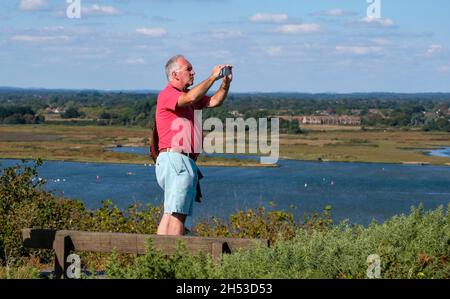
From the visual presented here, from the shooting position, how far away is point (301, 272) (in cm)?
489

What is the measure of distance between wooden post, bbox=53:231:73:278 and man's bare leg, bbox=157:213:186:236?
0.64 m

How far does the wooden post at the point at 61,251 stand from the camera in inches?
219

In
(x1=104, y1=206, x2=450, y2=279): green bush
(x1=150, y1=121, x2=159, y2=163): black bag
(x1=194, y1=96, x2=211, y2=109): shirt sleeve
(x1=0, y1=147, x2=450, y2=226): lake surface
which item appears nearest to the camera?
(x1=104, y1=206, x2=450, y2=279): green bush

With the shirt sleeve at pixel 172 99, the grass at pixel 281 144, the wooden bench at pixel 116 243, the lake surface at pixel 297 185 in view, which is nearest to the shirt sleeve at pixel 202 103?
the shirt sleeve at pixel 172 99

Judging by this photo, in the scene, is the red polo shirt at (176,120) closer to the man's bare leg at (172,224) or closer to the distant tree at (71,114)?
the man's bare leg at (172,224)

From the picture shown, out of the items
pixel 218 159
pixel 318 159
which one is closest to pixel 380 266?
pixel 218 159

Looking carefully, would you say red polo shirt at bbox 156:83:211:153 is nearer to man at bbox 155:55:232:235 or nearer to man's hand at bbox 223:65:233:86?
man at bbox 155:55:232:235

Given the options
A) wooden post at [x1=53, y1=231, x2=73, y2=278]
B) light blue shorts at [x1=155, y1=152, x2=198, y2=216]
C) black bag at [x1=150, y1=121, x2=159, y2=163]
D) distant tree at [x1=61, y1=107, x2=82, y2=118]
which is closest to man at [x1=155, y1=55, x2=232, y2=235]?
light blue shorts at [x1=155, y1=152, x2=198, y2=216]

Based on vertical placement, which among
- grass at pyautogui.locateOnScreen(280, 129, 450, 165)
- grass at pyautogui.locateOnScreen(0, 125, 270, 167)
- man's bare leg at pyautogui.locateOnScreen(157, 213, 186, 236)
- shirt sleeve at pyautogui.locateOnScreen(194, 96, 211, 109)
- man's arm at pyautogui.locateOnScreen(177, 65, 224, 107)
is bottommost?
grass at pyautogui.locateOnScreen(280, 129, 450, 165)

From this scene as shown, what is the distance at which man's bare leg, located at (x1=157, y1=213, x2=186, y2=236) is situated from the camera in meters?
5.54

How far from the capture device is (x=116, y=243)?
554 centimetres

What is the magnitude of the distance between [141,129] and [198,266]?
110911 millimetres
